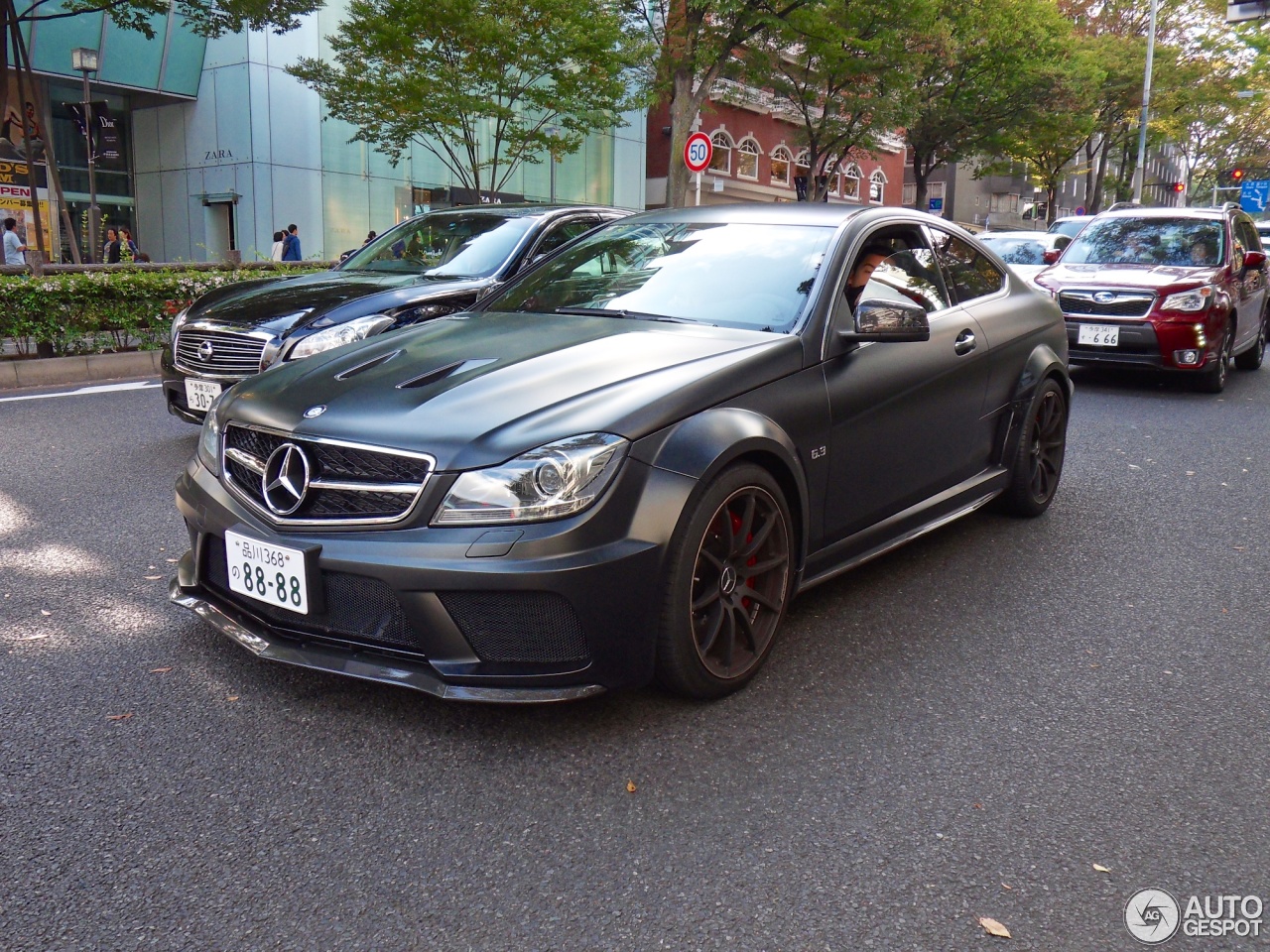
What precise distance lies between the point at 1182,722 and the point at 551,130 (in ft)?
96.6

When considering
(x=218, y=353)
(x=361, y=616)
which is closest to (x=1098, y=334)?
(x=218, y=353)

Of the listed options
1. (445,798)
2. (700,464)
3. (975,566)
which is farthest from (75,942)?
(975,566)

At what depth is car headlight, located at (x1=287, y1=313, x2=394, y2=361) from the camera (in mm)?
6172

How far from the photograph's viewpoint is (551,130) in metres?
30.7

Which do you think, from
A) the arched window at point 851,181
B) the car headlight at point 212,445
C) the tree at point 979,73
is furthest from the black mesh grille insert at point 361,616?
the arched window at point 851,181

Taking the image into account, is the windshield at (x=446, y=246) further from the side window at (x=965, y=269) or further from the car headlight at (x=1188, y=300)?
the car headlight at (x=1188, y=300)

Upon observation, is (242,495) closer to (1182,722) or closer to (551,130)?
(1182,722)

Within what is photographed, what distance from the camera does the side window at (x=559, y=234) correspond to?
297 inches

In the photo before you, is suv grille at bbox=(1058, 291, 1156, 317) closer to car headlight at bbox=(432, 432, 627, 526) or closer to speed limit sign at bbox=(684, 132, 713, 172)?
speed limit sign at bbox=(684, 132, 713, 172)

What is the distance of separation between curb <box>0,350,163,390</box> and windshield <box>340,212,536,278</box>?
3749mm

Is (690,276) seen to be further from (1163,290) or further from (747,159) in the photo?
(747,159)

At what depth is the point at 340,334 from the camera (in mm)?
6254

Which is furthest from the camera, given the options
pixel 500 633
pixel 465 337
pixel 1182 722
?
pixel 465 337

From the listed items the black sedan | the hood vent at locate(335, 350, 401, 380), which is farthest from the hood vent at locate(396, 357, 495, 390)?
the hood vent at locate(335, 350, 401, 380)
